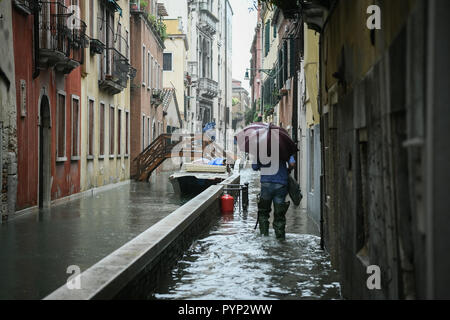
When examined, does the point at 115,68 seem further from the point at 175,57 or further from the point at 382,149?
the point at 175,57

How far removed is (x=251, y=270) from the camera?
8.52m

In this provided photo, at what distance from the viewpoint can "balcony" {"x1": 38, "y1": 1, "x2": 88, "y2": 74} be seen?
16156 mm

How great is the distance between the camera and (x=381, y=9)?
4820mm

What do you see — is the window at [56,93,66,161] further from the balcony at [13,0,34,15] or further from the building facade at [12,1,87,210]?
the balcony at [13,0,34,15]

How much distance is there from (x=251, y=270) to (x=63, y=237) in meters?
4.36

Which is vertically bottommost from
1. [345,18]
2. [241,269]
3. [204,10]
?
[241,269]

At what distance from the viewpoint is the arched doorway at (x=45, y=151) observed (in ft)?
57.3

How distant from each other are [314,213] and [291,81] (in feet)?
29.5

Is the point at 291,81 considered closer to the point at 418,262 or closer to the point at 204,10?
the point at 418,262

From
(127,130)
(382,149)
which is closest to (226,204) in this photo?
(382,149)

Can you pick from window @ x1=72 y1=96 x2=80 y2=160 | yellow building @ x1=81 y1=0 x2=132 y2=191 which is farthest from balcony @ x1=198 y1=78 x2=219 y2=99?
window @ x1=72 y1=96 x2=80 y2=160

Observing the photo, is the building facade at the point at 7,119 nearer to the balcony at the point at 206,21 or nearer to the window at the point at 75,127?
the window at the point at 75,127
